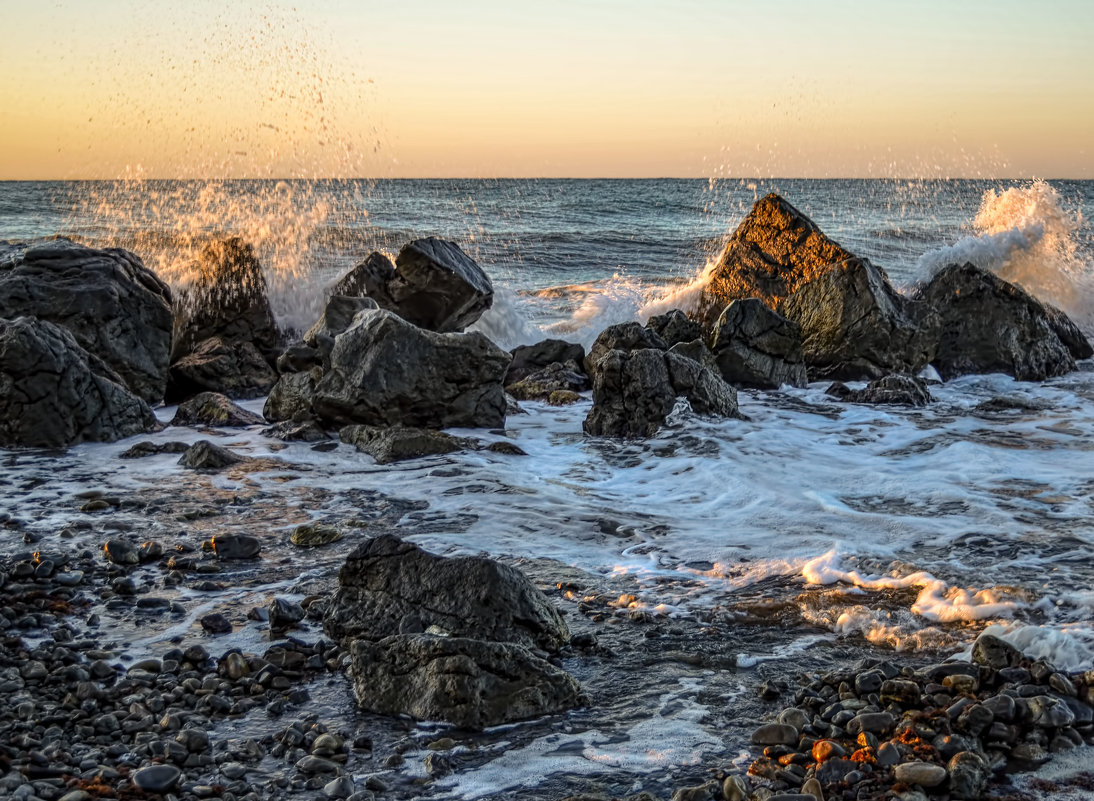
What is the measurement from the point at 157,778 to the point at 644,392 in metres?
5.53

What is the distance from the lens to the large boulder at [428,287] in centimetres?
998

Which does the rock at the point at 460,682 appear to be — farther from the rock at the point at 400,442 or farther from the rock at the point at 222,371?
the rock at the point at 222,371

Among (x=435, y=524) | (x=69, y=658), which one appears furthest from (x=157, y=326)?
(x=69, y=658)

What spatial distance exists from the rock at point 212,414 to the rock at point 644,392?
2.83m

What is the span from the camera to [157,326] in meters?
8.86

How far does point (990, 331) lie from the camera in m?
10.9

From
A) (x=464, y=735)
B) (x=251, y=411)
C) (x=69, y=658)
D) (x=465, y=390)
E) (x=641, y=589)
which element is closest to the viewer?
(x=464, y=735)

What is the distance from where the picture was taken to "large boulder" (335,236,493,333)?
9984 mm

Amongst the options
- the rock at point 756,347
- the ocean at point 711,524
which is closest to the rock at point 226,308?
the ocean at point 711,524

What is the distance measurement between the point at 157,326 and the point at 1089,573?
7.49 m

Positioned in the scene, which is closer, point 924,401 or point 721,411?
point 721,411

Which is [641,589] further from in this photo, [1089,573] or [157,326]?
[157,326]

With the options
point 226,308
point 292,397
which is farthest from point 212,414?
point 226,308

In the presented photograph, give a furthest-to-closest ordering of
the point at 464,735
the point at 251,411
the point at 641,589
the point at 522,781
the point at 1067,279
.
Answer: the point at 1067,279 → the point at 251,411 → the point at 641,589 → the point at 464,735 → the point at 522,781
